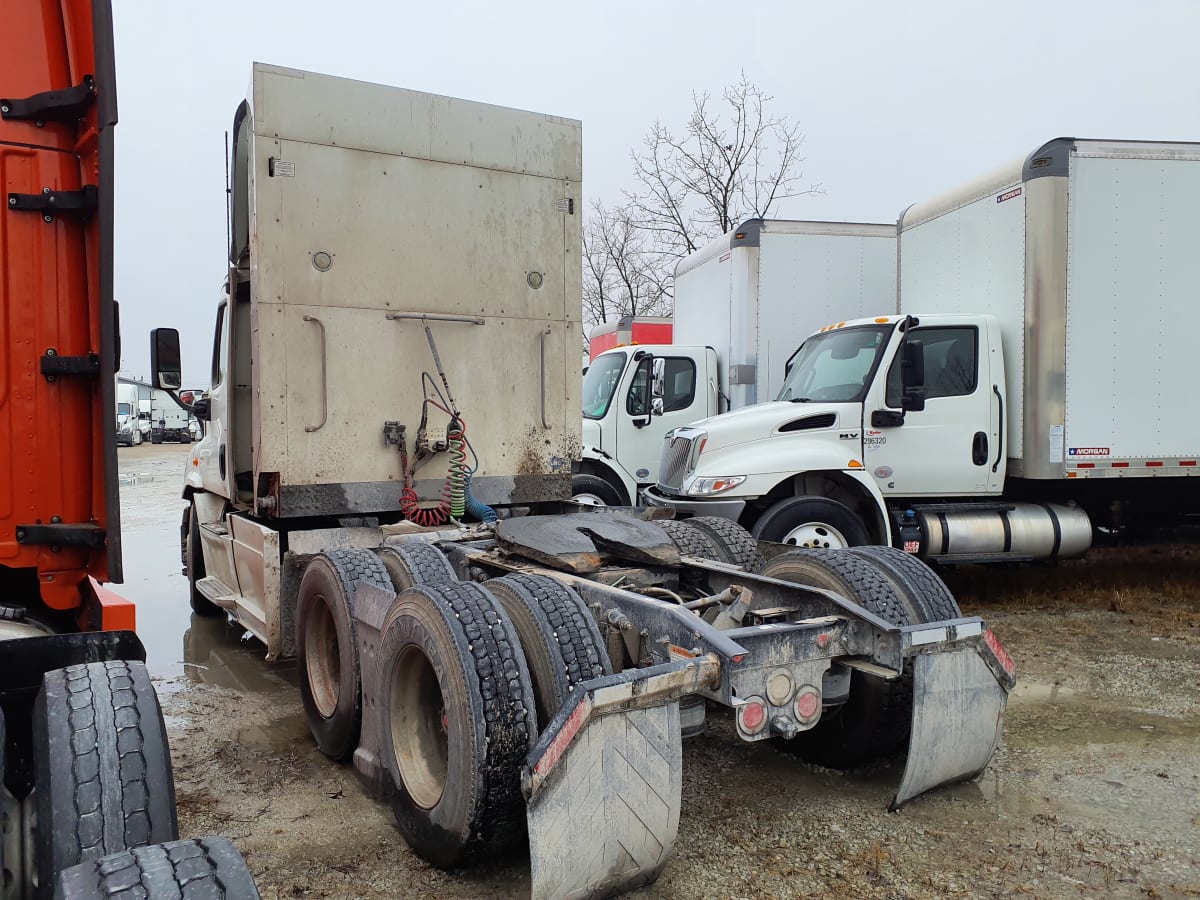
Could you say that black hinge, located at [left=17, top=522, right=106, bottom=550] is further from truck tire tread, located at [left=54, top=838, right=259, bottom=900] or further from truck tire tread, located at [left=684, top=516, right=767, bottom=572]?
truck tire tread, located at [left=684, top=516, right=767, bottom=572]

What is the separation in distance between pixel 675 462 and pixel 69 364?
6142 mm

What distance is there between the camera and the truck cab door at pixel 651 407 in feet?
34.5

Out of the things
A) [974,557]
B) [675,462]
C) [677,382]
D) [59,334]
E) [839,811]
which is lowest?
[839,811]

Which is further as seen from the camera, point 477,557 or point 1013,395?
point 1013,395

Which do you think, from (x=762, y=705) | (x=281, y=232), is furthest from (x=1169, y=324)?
(x=281, y=232)

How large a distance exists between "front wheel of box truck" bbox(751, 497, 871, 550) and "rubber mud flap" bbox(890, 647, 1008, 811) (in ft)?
12.6

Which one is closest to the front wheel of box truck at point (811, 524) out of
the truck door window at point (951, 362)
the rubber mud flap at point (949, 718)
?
the truck door window at point (951, 362)

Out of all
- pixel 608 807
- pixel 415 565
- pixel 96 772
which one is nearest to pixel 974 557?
pixel 415 565

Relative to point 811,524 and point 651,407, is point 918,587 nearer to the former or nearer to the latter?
point 811,524

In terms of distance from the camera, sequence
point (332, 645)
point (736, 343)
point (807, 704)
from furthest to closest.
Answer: point (736, 343)
point (332, 645)
point (807, 704)

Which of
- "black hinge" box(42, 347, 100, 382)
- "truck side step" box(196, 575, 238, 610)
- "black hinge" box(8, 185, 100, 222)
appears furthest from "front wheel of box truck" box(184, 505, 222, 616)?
"black hinge" box(8, 185, 100, 222)

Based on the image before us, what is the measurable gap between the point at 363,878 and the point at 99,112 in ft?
9.12

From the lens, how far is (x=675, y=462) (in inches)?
338

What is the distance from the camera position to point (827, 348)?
8.66 metres
